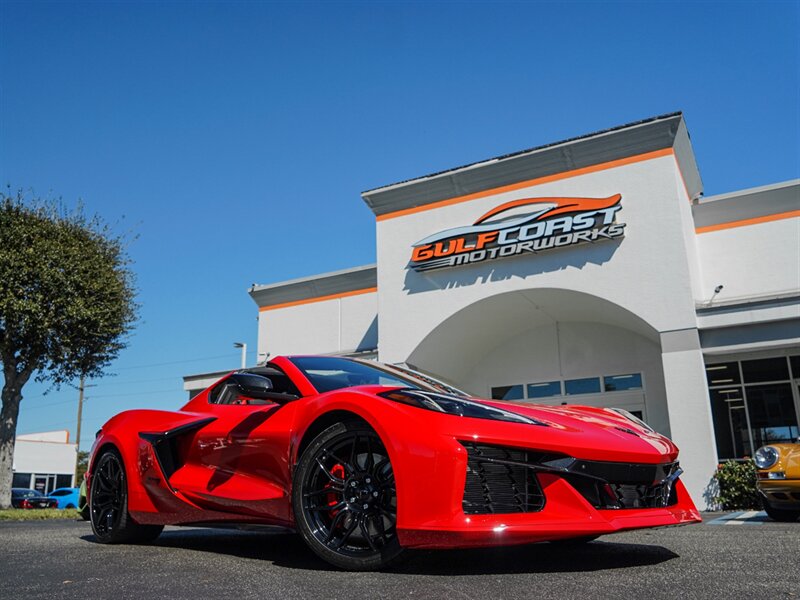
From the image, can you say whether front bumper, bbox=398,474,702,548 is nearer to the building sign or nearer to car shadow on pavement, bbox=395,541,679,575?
car shadow on pavement, bbox=395,541,679,575

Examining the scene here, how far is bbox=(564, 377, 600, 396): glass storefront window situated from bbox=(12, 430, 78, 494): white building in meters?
42.8

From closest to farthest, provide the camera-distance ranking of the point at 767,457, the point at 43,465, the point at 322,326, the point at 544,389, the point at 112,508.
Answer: the point at 112,508
the point at 767,457
the point at 544,389
the point at 322,326
the point at 43,465

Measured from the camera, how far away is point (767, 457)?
710cm

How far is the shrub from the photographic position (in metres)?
10.8


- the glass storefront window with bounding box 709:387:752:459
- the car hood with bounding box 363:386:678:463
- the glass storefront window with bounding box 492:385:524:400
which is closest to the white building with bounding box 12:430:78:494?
the glass storefront window with bounding box 492:385:524:400

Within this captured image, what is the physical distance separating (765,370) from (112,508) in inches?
518

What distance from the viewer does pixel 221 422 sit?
160 inches

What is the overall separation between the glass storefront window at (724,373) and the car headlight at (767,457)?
7.22 meters

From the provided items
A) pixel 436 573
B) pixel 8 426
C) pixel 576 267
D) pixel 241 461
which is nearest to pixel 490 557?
pixel 436 573

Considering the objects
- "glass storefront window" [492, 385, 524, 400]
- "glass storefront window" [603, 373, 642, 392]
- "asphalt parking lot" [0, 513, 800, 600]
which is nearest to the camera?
"asphalt parking lot" [0, 513, 800, 600]

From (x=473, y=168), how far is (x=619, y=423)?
11.1 m

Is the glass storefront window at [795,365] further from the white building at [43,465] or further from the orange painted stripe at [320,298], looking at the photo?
the white building at [43,465]

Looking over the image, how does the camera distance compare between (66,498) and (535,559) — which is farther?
(66,498)

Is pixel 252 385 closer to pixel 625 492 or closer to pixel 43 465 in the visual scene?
pixel 625 492
